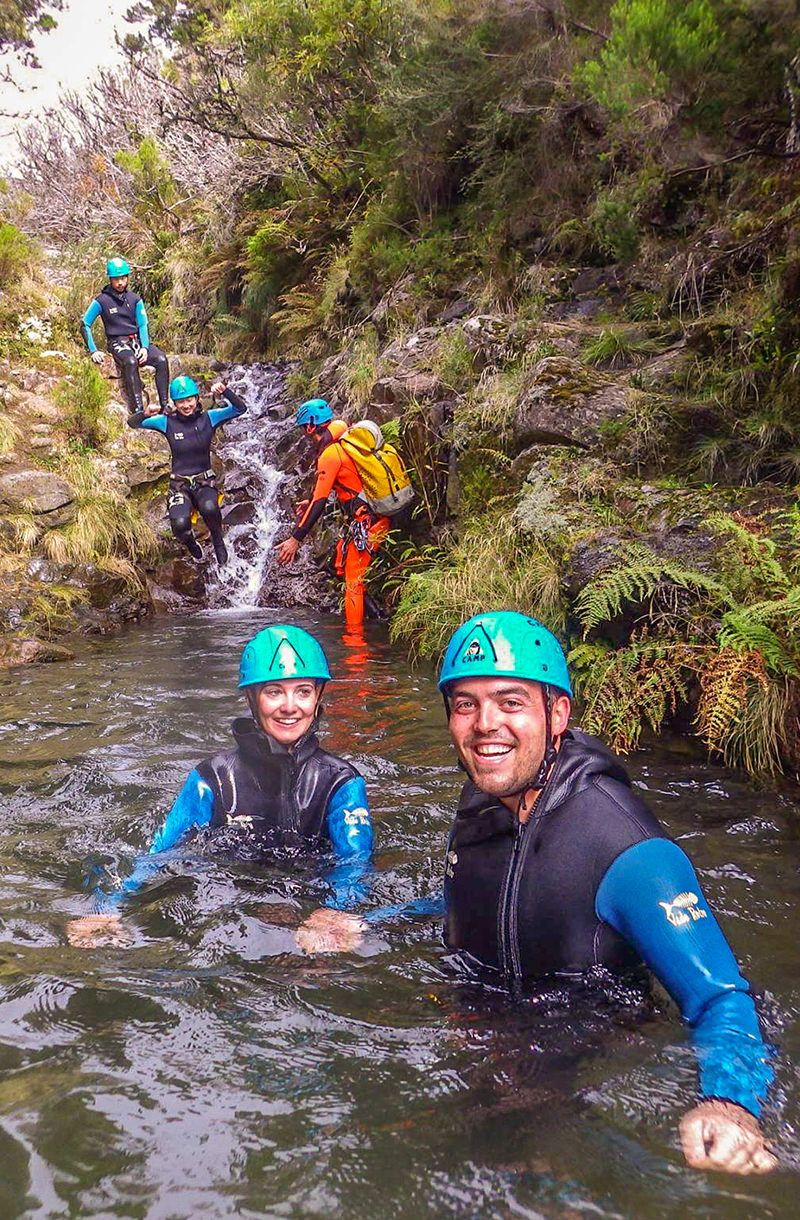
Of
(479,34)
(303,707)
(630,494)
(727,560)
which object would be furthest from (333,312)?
(303,707)

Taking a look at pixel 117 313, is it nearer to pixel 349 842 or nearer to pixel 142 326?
pixel 142 326

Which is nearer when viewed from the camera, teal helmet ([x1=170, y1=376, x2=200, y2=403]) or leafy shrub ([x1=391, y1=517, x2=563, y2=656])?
leafy shrub ([x1=391, y1=517, x2=563, y2=656])

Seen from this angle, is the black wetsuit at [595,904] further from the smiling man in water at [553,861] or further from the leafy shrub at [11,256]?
the leafy shrub at [11,256]

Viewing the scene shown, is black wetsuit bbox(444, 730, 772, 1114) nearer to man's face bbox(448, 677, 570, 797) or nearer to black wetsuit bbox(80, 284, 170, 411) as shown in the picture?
man's face bbox(448, 677, 570, 797)

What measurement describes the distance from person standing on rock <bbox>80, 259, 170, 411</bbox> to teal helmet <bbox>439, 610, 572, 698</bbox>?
1156 cm

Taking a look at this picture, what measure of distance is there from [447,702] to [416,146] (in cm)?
1140

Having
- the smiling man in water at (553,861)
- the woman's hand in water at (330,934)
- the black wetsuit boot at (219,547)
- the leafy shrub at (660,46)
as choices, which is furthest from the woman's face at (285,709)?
the black wetsuit boot at (219,547)

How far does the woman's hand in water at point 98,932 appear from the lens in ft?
10.9

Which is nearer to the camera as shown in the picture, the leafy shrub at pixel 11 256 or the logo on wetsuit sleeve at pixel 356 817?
the logo on wetsuit sleeve at pixel 356 817

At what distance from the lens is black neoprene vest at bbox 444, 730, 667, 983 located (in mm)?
2467

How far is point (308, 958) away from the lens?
125 inches

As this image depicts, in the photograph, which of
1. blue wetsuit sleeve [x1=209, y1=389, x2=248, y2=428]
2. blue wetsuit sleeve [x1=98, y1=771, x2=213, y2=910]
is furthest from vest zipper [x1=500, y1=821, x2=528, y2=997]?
blue wetsuit sleeve [x1=209, y1=389, x2=248, y2=428]

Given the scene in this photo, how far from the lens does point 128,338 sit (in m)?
13.6

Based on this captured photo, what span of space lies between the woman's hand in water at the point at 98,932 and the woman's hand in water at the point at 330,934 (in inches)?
27.6
